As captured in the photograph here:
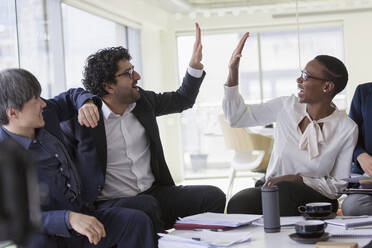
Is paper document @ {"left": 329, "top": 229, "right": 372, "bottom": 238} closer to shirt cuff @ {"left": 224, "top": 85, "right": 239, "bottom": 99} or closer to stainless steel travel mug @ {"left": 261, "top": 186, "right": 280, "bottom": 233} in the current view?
stainless steel travel mug @ {"left": 261, "top": 186, "right": 280, "bottom": 233}

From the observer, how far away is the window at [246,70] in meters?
9.02

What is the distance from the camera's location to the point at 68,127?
8.62ft

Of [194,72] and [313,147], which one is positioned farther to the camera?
[194,72]

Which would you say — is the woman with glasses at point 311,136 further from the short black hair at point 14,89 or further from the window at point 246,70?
the window at point 246,70

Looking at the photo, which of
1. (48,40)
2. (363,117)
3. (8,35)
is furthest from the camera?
(48,40)

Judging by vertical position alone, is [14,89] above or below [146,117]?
above

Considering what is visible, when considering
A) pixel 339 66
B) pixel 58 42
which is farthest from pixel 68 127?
pixel 58 42

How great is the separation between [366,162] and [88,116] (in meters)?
1.42

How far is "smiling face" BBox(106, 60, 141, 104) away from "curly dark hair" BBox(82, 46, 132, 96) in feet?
0.09

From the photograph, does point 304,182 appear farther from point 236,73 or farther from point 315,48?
point 315,48

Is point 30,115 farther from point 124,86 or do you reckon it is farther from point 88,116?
point 124,86

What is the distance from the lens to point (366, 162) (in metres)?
2.83

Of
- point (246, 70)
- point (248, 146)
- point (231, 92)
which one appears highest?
point (246, 70)

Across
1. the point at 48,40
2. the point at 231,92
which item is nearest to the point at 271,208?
the point at 231,92
